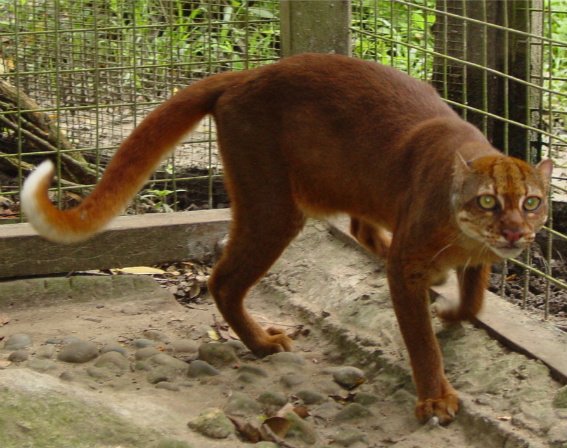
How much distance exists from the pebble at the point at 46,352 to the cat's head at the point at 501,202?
1709 mm

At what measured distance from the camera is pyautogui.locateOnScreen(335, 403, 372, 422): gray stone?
3156mm

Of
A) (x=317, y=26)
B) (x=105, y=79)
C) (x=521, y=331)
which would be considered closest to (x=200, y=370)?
(x=521, y=331)

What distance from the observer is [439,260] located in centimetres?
320

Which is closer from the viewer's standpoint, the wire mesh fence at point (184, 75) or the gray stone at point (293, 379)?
the gray stone at point (293, 379)

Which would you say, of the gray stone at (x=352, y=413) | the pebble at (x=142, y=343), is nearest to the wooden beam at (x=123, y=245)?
the pebble at (x=142, y=343)

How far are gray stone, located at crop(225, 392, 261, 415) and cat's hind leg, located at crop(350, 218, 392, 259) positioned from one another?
3.70 feet

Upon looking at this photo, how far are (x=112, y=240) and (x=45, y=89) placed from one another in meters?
1.44

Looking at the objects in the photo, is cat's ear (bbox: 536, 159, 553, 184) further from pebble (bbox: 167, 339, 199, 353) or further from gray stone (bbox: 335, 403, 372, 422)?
pebble (bbox: 167, 339, 199, 353)

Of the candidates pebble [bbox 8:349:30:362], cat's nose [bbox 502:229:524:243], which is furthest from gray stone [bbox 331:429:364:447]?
pebble [bbox 8:349:30:362]

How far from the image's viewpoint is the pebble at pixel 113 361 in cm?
350

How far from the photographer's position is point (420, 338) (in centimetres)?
316

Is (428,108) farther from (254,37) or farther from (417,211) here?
(254,37)

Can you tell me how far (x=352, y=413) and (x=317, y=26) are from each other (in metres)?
Result: 2.17

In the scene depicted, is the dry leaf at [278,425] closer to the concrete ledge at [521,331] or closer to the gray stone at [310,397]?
the gray stone at [310,397]
